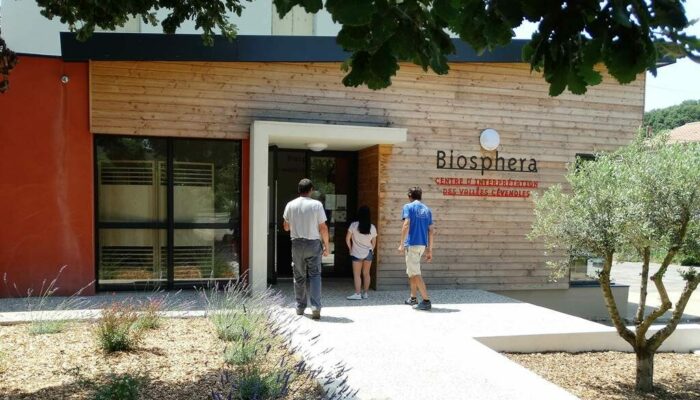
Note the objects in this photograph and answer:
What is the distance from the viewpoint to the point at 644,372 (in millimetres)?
6008

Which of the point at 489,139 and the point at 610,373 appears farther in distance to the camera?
the point at 489,139

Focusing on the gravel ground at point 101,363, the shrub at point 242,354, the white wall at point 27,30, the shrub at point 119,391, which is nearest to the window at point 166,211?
the gravel ground at point 101,363

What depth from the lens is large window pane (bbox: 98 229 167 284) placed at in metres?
8.88

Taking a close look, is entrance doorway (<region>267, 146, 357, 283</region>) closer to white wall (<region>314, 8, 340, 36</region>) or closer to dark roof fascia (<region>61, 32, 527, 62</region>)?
dark roof fascia (<region>61, 32, 527, 62</region>)

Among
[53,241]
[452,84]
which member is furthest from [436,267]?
[53,241]

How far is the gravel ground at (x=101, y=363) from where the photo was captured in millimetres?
4316

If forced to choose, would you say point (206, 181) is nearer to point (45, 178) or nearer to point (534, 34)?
point (45, 178)

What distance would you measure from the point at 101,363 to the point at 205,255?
4.28 m

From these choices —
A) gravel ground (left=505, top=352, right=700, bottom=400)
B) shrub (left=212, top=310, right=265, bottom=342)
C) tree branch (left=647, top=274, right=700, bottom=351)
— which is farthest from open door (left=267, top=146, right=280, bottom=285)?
tree branch (left=647, top=274, right=700, bottom=351)

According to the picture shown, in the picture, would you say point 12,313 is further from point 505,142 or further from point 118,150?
point 505,142

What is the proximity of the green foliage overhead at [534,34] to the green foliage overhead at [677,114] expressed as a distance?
75.5 metres

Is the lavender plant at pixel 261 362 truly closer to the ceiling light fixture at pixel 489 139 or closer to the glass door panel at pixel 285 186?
the glass door panel at pixel 285 186

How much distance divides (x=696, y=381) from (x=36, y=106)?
975cm

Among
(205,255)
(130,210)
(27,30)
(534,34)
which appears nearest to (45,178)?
(130,210)
